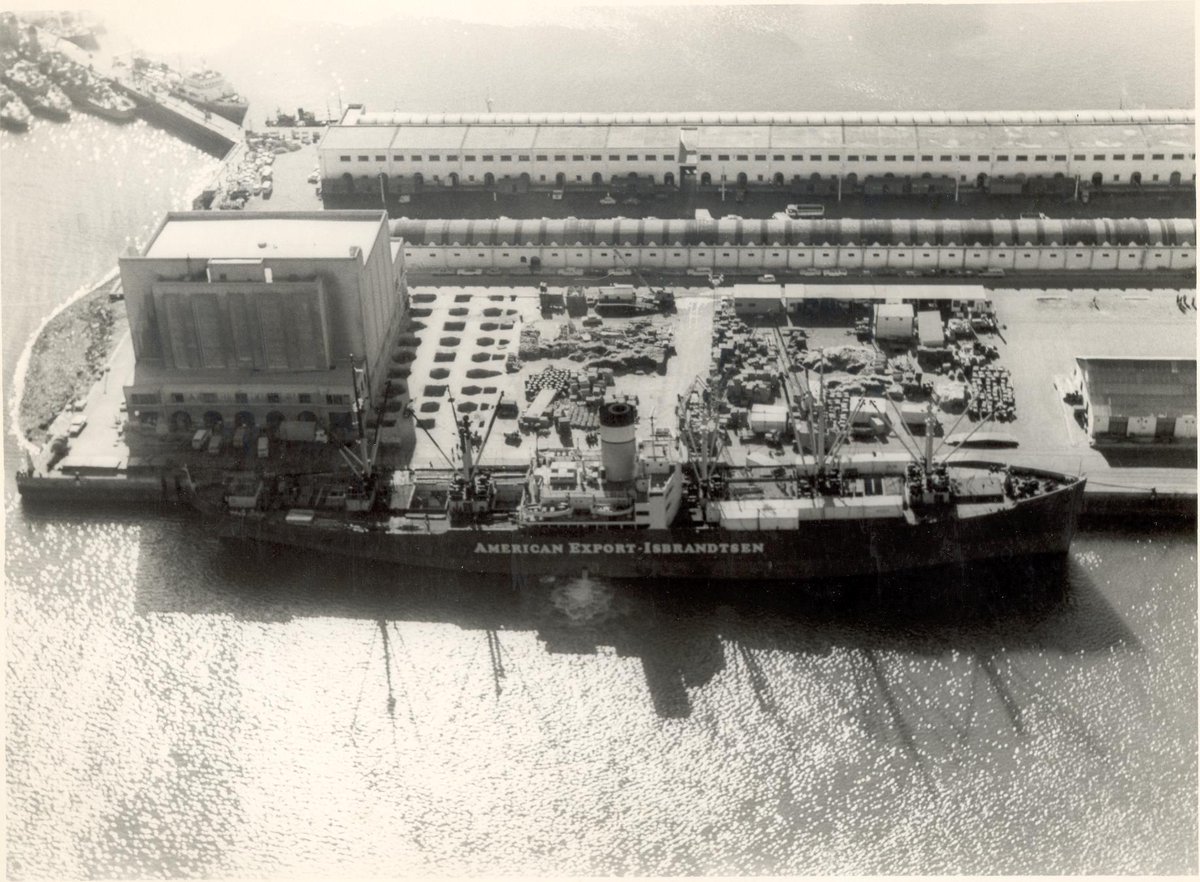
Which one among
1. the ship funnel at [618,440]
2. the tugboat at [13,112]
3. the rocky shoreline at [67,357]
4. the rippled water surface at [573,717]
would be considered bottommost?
the rippled water surface at [573,717]

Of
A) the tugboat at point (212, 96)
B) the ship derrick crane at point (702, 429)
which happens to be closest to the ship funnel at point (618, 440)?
the ship derrick crane at point (702, 429)

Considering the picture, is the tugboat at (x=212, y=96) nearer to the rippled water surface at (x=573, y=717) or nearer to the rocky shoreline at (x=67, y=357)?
the rocky shoreline at (x=67, y=357)

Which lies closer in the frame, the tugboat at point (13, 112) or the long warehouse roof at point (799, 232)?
the long warehouse roof at point (799, 232)

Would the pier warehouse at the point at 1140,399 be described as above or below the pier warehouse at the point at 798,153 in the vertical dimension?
below

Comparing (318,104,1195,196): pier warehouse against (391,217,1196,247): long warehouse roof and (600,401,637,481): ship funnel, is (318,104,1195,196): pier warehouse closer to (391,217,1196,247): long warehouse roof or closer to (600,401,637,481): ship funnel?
(391,217,1196,247): long warehouse roof

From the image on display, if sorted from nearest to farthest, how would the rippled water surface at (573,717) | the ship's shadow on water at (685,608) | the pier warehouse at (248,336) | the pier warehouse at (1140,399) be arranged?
the rippled water surface at (573,717) → the ship's shadow on water at (685,608) → the pier warehouse at (1140,399) → the pier warehouse at (248,336)
